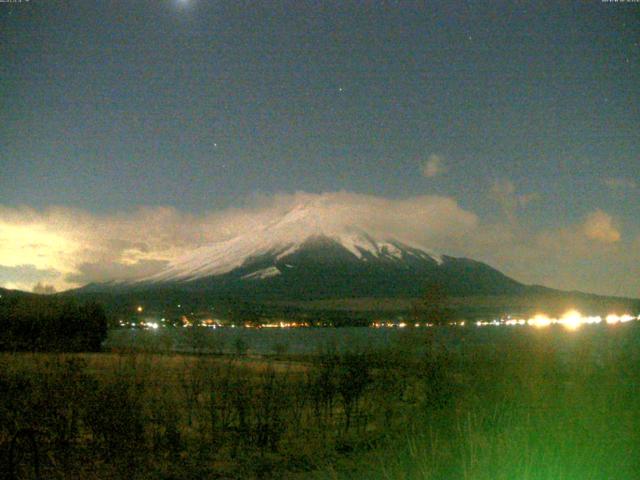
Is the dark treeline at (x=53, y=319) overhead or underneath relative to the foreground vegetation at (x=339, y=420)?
overhead

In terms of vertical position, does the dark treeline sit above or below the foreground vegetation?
above

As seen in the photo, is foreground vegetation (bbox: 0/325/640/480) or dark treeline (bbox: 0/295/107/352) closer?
foreground vegetation (bbox: 0/325/640/480)

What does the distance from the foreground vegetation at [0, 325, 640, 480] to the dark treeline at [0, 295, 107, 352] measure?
62.8 feet

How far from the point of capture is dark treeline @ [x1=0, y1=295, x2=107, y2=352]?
96.4 ft

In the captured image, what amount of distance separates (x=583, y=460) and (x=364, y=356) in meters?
5.81

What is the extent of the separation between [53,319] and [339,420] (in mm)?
23701

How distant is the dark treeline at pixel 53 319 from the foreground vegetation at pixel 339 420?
19127 millimetres

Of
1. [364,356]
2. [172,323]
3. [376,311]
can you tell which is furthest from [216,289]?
[364,356]

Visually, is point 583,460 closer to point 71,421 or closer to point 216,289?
point 71,421

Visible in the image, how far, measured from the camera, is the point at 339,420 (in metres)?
11.5

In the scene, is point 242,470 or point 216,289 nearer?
point 242,470

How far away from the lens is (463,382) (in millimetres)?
10438

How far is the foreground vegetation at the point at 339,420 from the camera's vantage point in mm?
6363

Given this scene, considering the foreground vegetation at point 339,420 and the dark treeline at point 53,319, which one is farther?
the dark treeline at point 53,319
